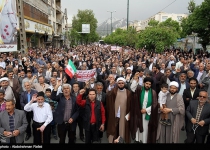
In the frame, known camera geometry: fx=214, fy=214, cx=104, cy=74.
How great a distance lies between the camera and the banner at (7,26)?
33.2 ft

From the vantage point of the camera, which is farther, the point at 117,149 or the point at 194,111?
the point at 194,111

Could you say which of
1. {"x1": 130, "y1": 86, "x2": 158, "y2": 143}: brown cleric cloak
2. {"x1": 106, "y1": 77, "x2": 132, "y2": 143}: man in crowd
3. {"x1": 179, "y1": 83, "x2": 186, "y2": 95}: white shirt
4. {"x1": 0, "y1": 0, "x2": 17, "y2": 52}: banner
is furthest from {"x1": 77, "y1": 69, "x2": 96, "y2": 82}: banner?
{"x1": 0, "y1": 0, "x2": 17, "y2": 52}: banner

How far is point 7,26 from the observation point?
10.4 m

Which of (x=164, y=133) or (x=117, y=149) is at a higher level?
(x=117, y=149)

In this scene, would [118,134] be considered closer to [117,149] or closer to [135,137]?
[135,137]

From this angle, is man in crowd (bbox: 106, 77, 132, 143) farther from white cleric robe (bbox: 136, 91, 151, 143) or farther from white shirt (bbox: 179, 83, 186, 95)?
white shirt (bbox: 179, 83, 186, 95)

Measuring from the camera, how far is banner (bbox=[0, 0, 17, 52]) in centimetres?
1011

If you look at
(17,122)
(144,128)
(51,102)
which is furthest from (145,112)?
(17,122)

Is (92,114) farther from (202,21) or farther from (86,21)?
(86,21)

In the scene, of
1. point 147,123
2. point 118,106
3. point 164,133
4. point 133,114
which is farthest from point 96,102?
point 164,133

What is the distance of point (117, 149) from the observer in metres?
1.89

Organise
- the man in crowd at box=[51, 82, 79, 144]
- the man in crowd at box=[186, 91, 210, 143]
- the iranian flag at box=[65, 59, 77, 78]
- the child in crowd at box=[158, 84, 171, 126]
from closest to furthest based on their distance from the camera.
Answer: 1. the man in crowd at box=[186, 91, 210, 143]
2. the man in crowd at box=[51, 82, 79, 144]
3. the child in crowd at box=[158, 84, 171, 126]
4. the iranian flag at box=[65, 59, 77, 78]

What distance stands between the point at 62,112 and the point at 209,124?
295cm

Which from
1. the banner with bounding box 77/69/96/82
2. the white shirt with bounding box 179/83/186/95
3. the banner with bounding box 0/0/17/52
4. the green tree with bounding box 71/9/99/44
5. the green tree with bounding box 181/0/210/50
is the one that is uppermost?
the green tree with bounding box 71/9/99/44
